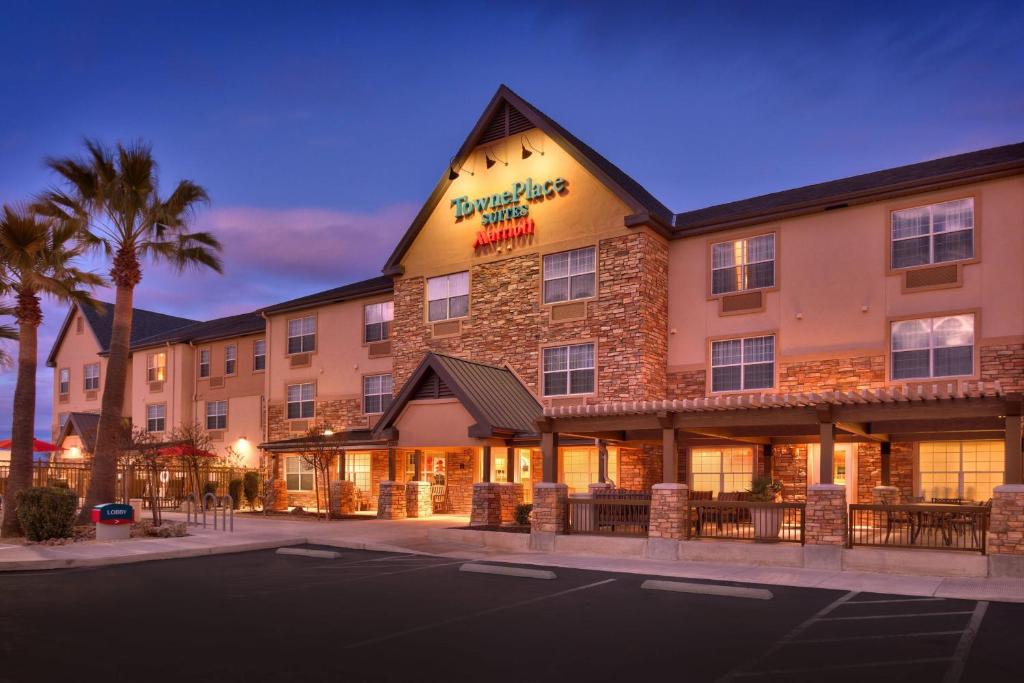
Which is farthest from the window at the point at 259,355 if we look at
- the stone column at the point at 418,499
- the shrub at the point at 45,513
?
the shrub at the point at 45,513

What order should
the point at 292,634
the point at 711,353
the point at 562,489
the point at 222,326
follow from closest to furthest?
the point at 292,634
the point at 562,489
the point at 711,353
the point at 222,326

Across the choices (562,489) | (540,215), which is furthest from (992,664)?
(540,215)

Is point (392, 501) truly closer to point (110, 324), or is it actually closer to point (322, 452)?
point (322, 452)

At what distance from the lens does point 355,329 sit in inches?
1325

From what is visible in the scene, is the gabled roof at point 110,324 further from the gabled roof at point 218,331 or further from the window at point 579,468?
the window at point 579,468

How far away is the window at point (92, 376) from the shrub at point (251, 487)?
→ 18.4 m

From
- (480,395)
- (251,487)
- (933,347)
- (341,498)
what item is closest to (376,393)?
(341,498)

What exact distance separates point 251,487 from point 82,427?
1544cm

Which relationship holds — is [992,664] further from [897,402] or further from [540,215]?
[540,215]

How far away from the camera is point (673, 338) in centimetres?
2575

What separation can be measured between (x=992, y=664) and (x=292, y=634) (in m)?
7.74

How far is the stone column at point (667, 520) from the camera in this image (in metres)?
17.4

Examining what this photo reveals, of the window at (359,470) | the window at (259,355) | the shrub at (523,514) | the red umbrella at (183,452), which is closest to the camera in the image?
the shrub at (523,514)

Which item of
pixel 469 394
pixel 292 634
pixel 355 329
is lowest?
pixel 292 634
